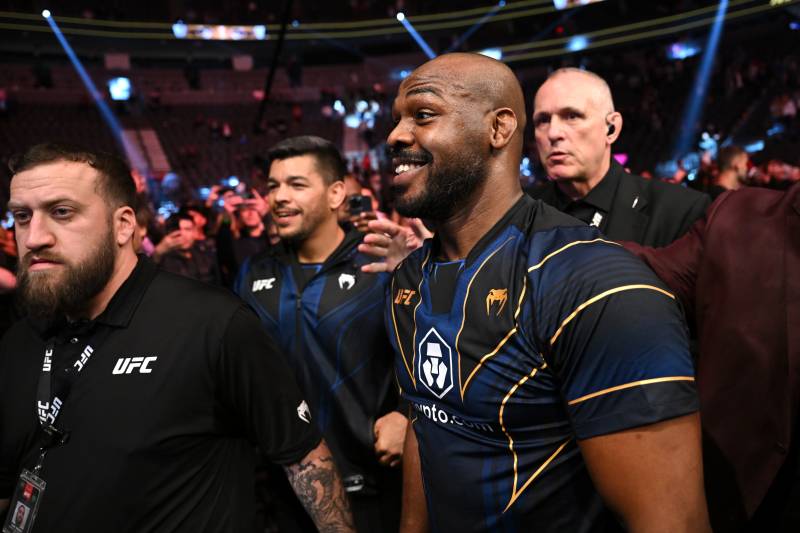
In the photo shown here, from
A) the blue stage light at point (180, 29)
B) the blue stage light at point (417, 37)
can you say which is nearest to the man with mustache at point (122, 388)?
the blue stage light at point (417, 37)

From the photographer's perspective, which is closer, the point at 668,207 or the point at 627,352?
the point at 627,352

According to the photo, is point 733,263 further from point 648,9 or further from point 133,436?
point 648,9

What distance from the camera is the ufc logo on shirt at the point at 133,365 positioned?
140cm

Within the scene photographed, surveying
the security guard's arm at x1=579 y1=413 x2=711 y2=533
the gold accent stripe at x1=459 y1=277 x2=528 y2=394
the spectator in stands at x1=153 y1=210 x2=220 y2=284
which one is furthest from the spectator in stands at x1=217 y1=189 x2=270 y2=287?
the security guard's arm at x1=579 y1=413 x2=711 y2=533

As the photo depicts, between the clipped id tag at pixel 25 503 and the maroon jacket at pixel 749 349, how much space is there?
1463 mm

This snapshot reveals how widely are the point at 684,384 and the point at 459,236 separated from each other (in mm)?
565

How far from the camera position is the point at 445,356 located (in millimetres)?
1240

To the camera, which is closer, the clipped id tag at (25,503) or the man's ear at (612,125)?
the clipped id tag at (25,503)

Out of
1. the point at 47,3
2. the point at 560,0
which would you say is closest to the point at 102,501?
the point at 560,0

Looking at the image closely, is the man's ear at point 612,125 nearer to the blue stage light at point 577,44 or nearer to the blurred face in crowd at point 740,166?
the blurred face in crowd at point 740,166

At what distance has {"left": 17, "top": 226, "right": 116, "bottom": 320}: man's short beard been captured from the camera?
4.68ft

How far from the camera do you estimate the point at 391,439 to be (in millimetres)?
1908

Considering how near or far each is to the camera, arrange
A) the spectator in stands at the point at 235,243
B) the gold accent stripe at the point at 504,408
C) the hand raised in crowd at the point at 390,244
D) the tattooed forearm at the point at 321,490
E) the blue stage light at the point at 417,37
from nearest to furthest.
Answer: the gold accent stripe at the point at 504,408
the tattooed forearm at the point at 321,490
the hand raised in crowd at the point at 390,244
the spectator in stands at the point at 235,243
the blue stage light at the point at 417,37

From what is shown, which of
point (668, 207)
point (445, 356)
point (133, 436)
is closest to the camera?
point (445, 356)
